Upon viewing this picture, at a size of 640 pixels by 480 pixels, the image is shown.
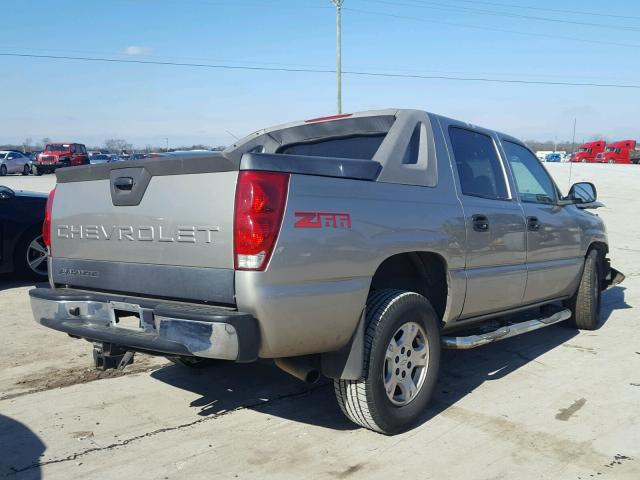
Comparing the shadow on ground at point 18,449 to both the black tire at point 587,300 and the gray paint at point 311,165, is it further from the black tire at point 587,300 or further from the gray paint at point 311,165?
the black tire at point 587,300

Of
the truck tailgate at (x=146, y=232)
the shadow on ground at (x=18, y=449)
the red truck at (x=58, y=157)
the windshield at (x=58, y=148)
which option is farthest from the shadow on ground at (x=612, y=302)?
the windshield at (x=58, y=148)

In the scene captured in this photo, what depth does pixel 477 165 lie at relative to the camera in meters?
4.61

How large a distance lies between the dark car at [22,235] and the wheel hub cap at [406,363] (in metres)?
5.85

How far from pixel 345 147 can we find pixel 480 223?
3.61 ft

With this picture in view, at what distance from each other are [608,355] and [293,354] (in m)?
3.53

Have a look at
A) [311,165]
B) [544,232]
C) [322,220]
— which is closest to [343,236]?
[322,220]

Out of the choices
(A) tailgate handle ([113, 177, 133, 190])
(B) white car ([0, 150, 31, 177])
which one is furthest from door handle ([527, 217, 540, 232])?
(B) white car ([0, 150, 31, 177])

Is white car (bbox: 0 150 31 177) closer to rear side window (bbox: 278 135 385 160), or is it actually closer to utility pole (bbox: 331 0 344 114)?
utility pole (bbox: 331 0 344 114)

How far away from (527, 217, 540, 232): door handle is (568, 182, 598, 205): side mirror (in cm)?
99

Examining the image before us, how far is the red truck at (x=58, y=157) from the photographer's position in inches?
1494

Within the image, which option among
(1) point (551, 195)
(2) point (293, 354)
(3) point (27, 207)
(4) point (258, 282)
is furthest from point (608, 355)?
(3) point (27, 207)

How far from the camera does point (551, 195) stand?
5508mm

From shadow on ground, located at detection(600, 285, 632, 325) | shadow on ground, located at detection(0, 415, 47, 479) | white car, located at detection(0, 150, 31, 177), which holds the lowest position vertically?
shadow on ground, located at detection(600, 285, 632, 325)

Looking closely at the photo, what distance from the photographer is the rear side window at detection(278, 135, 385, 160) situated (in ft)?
13.8
